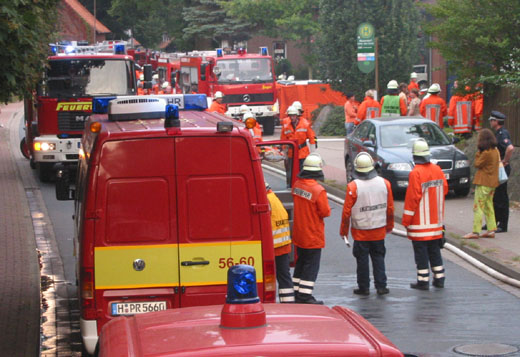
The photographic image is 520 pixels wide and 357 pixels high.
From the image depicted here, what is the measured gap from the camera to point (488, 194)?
13.6 meters

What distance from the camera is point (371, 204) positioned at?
1059 centimetres

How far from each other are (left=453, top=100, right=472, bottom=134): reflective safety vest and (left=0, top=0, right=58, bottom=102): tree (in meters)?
12.7

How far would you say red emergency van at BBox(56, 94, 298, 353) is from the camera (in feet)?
23.6

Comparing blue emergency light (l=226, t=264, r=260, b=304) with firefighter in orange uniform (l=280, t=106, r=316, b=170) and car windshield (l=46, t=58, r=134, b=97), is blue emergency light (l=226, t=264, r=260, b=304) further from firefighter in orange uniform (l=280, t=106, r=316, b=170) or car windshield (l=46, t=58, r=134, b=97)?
car windshield (l=46, t=58, r=134, b=97)

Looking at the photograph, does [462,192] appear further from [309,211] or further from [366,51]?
[366,51]

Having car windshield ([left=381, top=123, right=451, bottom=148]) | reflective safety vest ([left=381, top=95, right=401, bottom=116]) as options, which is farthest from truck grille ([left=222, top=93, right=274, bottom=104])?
car windshield ([left=381, top=123, right=451, bottom=148])

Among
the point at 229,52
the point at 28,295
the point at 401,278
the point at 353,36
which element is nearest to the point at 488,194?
the point at 401,278

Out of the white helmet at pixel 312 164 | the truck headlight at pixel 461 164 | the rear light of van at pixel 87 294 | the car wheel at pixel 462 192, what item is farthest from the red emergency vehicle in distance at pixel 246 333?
the car wheel at pixel 462 192

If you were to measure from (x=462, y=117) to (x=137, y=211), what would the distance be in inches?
596

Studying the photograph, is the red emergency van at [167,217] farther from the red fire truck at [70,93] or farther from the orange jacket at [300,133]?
the red fire truck at [70,93]

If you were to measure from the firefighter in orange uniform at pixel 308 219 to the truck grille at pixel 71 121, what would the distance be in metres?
10.6

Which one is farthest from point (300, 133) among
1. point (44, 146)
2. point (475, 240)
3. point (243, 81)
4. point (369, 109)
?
point (243, 81)

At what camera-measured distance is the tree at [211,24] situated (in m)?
53.7

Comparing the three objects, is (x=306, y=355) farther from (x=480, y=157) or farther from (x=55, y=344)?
(x=480, y=157)
